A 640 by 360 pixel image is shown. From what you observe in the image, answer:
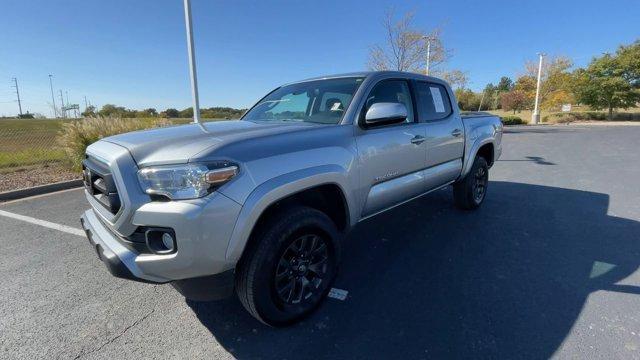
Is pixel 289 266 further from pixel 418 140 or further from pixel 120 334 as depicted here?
pixel 418 140

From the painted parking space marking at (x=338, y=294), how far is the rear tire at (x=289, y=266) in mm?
194

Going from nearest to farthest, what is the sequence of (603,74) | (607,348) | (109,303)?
(607,348)
(109,303)
(603,74)

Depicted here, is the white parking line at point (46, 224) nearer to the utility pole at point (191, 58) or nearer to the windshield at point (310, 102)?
the windshield at point (310, 102)

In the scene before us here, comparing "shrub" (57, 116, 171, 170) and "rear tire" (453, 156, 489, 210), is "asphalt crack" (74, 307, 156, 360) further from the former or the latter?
"shrub" (57, 116, 171, 170)

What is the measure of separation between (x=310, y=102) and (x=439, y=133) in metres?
1.55

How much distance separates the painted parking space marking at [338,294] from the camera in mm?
2895

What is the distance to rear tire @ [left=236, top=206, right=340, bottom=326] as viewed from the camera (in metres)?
2.26

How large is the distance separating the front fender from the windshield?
631mm

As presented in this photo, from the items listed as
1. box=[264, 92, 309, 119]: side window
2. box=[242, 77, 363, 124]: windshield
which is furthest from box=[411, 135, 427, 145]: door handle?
box=[264, 92, 309, 119]: side window

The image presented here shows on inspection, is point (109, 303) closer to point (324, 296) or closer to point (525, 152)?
point (324, 296)

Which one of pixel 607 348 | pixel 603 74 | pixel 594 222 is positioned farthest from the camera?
pixel 603 74

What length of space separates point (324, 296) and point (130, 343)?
1392 mm

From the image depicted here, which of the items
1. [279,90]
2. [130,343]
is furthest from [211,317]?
[279,90]

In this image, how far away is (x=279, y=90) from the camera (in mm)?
4160
